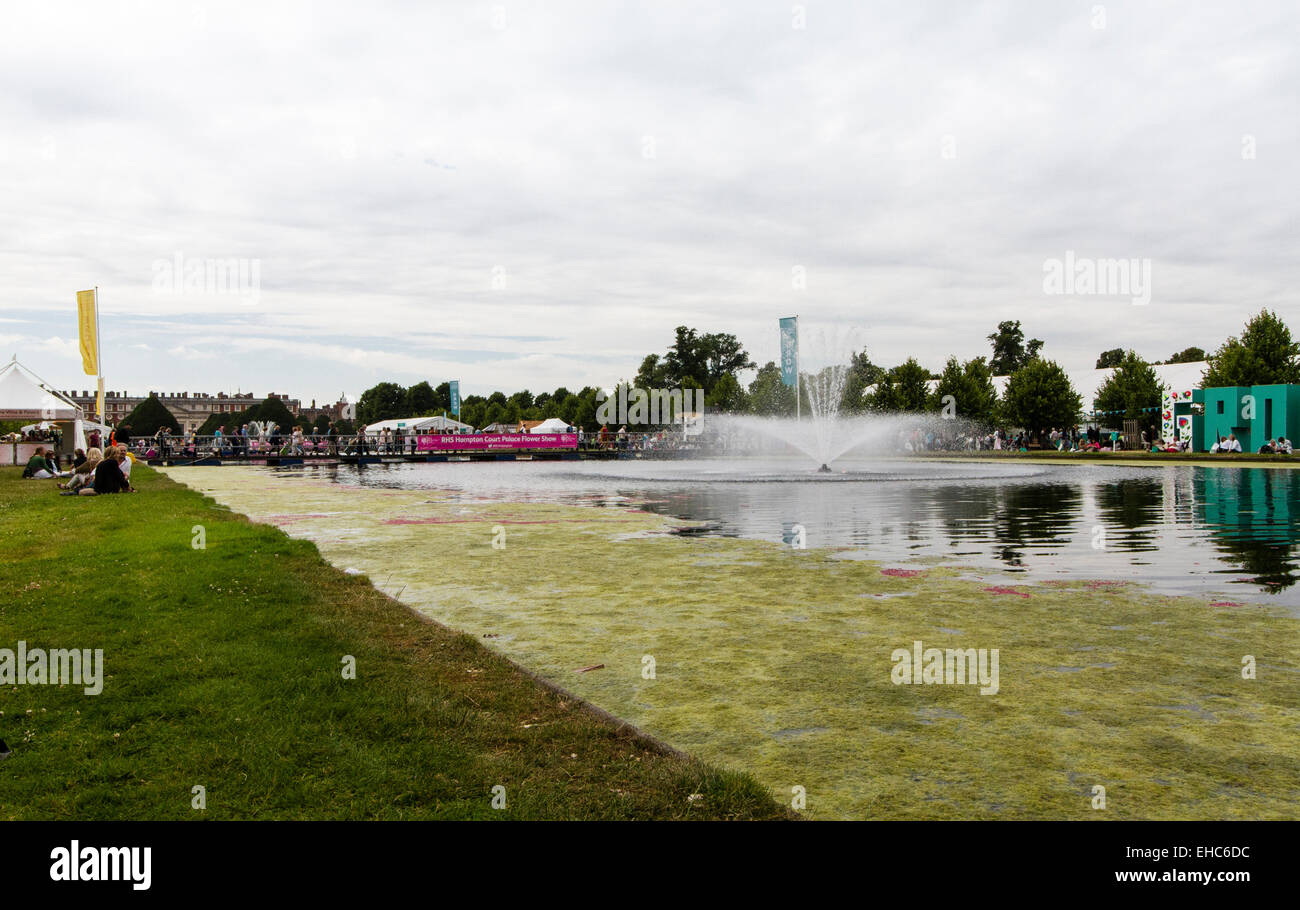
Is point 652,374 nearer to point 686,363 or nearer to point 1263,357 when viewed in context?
point 686,363

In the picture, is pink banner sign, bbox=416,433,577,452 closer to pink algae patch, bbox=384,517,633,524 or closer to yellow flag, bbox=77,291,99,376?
yellow flag, bbox=77,291,99,376

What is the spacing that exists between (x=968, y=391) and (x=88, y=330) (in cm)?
7209

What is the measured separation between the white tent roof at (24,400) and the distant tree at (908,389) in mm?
70235

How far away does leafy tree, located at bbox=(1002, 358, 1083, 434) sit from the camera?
77.1 meters

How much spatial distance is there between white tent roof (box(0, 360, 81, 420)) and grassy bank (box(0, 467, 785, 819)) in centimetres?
3376

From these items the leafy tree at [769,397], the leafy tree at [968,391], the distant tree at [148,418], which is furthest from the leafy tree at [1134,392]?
the distant tree at [148,418]

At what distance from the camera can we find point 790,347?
5022cm

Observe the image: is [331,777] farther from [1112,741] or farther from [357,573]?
[357,573]

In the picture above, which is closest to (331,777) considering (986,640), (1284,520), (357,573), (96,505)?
(986,640)

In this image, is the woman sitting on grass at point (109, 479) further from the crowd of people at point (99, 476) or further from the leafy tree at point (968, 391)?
the leafy tree at point (968, 391)

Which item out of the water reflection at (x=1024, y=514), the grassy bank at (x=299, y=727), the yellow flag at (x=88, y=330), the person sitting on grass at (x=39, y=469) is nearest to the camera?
the grassy bank at (x=299, y=727)

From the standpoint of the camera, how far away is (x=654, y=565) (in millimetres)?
11758

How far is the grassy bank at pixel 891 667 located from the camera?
4.36 meters
